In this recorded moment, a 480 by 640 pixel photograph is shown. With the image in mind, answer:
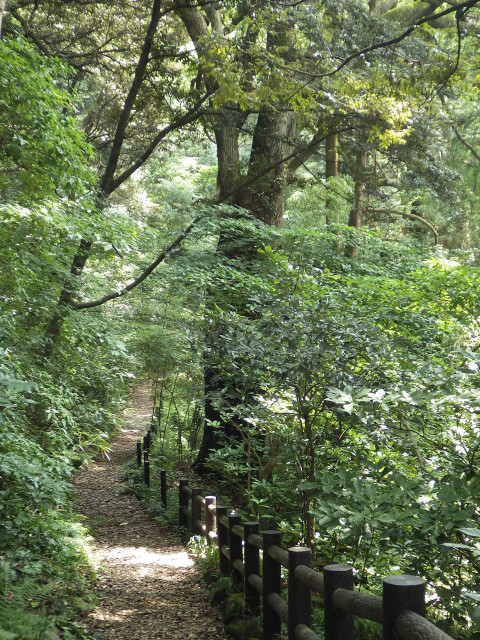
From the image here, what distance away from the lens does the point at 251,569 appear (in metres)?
4.94

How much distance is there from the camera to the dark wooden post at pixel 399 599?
7.47ft

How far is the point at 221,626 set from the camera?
5.07m

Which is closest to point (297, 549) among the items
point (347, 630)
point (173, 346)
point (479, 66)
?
point (347, 630)

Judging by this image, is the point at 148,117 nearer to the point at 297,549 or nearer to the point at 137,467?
the point at 137,467

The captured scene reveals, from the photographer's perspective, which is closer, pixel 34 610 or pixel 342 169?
pixel 34 610

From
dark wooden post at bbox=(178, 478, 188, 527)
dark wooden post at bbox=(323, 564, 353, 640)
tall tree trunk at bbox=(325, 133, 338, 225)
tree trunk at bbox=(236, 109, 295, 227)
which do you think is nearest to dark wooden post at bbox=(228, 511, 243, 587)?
dark wooden post at bbox=(323, 564, 353, 640)

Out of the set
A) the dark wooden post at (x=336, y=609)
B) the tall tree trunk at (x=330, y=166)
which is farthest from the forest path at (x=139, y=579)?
the tall tree trunk at (x=330, y=166)

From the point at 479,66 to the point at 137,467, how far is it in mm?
10442

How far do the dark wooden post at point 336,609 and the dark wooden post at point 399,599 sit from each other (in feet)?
2.30

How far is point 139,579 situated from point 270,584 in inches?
106

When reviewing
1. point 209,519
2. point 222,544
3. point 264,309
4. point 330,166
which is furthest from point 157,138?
point 222,544

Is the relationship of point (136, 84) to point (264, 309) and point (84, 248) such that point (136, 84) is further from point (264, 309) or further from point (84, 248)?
point (264, 309)

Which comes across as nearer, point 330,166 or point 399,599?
point 399,599

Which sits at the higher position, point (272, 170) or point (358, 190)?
point (358, 190)
